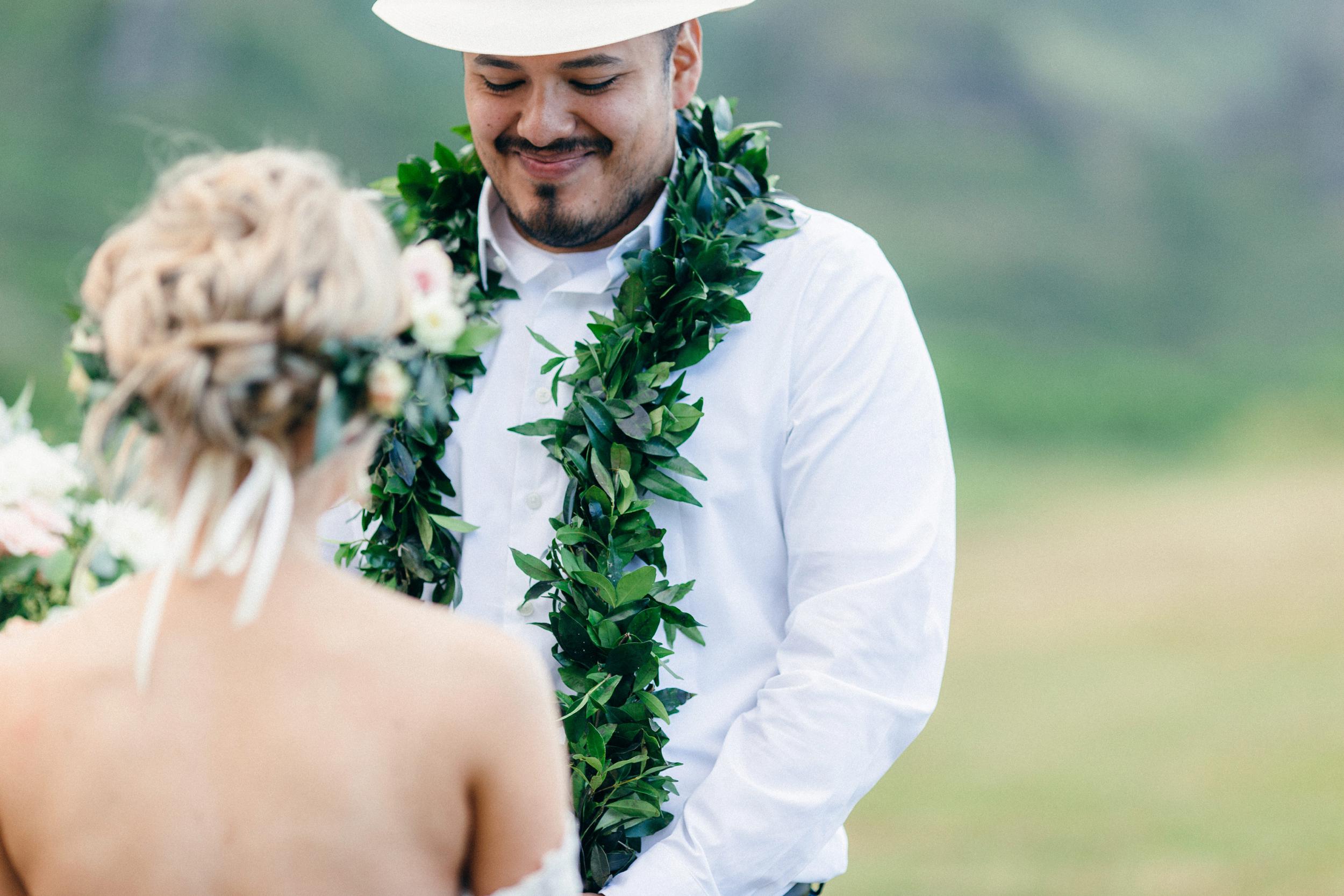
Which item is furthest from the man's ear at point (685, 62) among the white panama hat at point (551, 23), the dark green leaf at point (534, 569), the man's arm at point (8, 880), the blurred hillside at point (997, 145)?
the blurred hillside at point (997, 145)

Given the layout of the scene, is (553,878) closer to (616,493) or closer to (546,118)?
(616,493)

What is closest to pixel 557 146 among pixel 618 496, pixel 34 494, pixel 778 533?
pixel 618 496

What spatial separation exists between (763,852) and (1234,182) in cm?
1175

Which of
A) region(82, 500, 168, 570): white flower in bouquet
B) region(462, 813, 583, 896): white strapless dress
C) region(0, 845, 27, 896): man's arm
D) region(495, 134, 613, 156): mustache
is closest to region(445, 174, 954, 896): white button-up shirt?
region(495, 134, 613, 156): mustache

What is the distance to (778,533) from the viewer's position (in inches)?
77.1

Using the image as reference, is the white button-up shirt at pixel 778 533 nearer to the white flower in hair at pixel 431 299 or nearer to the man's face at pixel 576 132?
the man's face at pixel 576 132

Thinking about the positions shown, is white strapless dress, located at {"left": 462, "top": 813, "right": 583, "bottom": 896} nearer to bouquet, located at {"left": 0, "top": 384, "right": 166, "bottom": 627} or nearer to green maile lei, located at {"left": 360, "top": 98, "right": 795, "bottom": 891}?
green maile lei, located at {"left": 360, "top": 98, "right": 795, "bottom": 891}

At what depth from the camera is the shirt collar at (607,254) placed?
2.10 m

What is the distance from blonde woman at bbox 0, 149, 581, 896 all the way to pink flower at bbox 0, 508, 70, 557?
0.69 m

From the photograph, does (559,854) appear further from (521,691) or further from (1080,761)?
(1080,761)

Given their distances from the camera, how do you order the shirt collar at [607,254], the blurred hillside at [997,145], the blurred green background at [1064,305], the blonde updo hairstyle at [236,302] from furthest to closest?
the blurred hillside at [997,145] → the blurred green background at [1064,305] → the shirt collar at [607,254] → the blonde updo hairstyle at [236,302]

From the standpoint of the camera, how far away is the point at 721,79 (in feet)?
39.3

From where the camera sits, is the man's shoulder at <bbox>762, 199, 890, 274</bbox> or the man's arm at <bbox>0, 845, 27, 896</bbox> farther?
the man's shoulder at <bbox>762, 199, 890, 274</bbox>

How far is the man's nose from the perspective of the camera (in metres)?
1.98
